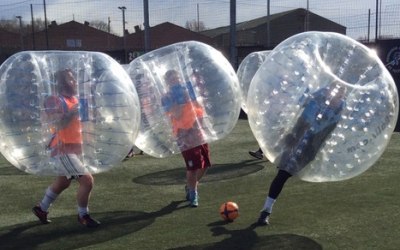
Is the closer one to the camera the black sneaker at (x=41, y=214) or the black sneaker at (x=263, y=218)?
the black sneaker at (x=263, y=218)

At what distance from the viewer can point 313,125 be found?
13.6ft

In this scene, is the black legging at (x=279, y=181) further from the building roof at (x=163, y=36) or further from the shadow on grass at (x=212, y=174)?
the building roof at (x=163, y=36)

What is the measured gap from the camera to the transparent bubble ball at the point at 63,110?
417 centimetres

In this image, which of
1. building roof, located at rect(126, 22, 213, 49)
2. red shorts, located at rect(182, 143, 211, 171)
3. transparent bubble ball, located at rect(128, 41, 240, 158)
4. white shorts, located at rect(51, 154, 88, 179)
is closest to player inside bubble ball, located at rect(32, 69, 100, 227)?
white shorts, located at rect(51, 154, 88, 179)

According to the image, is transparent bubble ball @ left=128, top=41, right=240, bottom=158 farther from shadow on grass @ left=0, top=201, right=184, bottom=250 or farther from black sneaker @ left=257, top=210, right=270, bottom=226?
black sneaker @ left=257, top=210, right=270, bottom=226

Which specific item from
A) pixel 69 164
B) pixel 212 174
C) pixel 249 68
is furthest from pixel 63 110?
pixel 249 68

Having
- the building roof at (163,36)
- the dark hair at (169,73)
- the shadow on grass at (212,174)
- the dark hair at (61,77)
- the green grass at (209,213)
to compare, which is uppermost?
the dark hair at (61,77)

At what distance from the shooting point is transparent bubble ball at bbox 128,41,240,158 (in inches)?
204

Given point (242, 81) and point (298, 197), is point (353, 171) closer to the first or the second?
point (298, 197)

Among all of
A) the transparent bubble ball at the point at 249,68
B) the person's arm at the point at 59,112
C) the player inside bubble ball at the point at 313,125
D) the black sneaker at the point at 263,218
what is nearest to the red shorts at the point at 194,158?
the black sneaker at the point at 263,218

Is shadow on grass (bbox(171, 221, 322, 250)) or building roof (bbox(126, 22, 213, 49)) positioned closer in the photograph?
shadow on grass (bbox(171, 221, 322, 250))

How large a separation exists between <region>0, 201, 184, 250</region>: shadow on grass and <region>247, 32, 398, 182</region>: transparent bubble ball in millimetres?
1590

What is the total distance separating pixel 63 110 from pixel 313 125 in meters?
1.97

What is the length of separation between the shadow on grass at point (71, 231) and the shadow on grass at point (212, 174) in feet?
4.88
